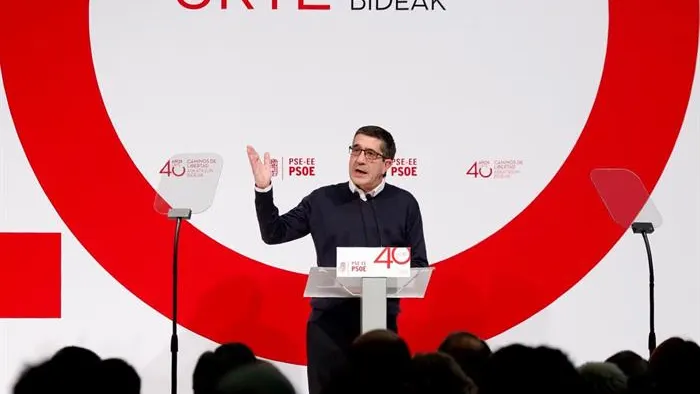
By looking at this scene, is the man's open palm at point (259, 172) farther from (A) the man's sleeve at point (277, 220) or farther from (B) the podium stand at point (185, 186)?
(B) the podium stand at point (185, 186)

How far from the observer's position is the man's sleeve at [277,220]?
5.33 m

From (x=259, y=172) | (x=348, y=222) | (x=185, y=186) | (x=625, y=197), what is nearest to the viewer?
(x=259, y=172)

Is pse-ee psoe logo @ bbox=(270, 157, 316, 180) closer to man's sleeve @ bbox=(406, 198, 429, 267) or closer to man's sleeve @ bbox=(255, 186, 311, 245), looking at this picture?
man's sleeve @ bbox=(255, 186, 311, 245)

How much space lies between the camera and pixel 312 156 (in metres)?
6.43

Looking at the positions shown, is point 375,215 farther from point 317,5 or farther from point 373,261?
point 317,5

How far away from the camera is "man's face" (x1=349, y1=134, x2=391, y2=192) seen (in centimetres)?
544

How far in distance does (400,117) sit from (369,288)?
1.99 metres

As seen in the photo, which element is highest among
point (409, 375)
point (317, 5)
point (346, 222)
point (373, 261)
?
point (317, 5)

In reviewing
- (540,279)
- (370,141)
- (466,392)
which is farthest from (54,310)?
(466,392)

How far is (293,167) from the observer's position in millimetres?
6422

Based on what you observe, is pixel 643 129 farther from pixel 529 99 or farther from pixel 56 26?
pixel 56 26

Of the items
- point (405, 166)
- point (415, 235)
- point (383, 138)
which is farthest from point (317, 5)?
point (415, 235)

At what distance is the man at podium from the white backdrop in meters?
0.88

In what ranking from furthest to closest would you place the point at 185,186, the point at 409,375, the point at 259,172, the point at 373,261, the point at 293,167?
the point at 293,167
the point at 185,186
the point at 259,172
the point at 373,261
the point at 409,375
